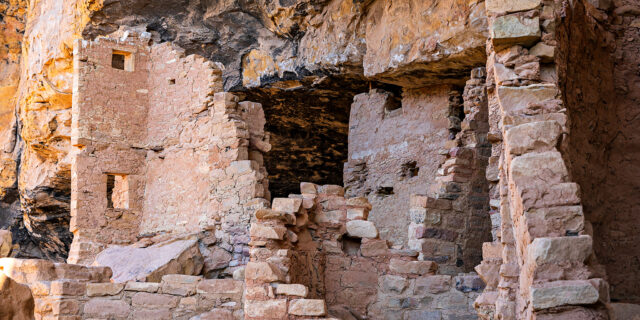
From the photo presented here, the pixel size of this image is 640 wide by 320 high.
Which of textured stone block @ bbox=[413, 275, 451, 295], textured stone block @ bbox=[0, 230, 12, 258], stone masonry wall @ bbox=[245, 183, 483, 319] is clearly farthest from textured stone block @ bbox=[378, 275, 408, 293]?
textured stone block @ bbox=[0, 230, 12, 258]

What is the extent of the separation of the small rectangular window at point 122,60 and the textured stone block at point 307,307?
7295 millimetres

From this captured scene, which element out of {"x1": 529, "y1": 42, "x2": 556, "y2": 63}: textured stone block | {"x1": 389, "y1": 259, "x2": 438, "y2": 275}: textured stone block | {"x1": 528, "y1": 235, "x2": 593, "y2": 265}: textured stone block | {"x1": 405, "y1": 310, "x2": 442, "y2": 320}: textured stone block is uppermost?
{"x1": 529, "y1": 42, "x2": 556, "y2": 63}: textured stone block

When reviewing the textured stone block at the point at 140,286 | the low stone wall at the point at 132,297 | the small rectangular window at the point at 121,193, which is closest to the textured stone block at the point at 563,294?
the low stone wall at the point at 132,297

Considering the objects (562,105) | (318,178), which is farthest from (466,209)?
(318,178)

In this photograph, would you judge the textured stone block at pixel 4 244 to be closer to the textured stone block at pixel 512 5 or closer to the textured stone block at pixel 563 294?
the textured stone block at pixel 512 5

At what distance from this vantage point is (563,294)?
4523 mm

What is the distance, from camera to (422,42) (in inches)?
485

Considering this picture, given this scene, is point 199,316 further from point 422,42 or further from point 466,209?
point 422,42

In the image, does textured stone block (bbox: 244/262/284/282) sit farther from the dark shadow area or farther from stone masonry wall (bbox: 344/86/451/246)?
stone masonry wall (bbox: 344/86/451/246)

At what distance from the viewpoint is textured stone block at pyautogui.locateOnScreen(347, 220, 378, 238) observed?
8562 mm

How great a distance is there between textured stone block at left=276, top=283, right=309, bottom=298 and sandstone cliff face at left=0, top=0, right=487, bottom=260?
5368 millimetres

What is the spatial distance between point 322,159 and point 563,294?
13548 mm

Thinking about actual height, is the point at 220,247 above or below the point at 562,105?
below

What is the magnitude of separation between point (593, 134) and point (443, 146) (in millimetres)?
5962
